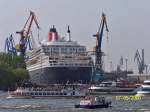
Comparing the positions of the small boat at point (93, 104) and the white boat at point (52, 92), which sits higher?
the white boat at point (52, 92)

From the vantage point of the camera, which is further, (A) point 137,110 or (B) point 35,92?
(B) point 35,92

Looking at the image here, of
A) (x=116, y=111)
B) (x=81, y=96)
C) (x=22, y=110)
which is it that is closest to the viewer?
(x=116, y=111)

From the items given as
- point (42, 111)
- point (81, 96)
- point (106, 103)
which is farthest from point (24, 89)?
point (42, 111)

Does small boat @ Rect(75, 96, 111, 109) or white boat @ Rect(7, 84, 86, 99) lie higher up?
white boat @ Rect(7, 84, 86, 99)

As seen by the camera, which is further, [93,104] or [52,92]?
[52,92]

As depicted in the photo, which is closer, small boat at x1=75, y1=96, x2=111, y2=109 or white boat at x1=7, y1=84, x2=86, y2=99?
small boat at x1=75, y1=96, x2=111, y2=109

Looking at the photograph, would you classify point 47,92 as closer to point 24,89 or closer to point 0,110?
point 24,89

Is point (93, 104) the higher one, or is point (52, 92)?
point (52, 92)

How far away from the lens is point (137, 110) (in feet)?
370

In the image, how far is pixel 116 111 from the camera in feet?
362

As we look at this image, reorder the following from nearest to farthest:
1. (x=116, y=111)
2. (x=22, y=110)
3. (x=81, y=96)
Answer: (x=116, y=111), (x=22, y=110), (x=81, y=96)

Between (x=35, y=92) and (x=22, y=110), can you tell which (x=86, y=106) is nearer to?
(x=22, y=110)

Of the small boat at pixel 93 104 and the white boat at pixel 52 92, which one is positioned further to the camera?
the white boat at pixel 52 92

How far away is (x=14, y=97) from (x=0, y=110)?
57000 mm
